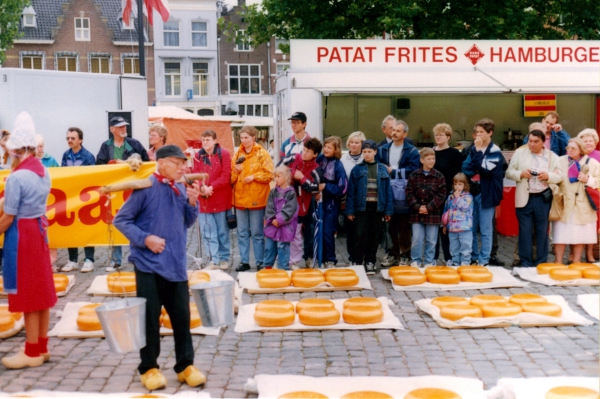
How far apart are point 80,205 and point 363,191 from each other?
11.9ft

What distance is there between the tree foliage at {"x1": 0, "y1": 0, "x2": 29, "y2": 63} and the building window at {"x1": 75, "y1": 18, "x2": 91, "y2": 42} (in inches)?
379

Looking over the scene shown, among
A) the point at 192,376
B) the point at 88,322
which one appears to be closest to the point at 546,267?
the point at 192,376

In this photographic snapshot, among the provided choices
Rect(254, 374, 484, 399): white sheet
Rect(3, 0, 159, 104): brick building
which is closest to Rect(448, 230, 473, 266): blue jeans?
Rect(254, 374, 484, 399): white sheet

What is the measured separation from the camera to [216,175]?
9422 millimetres

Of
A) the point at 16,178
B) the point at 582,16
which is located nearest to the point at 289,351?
the point at 16,178

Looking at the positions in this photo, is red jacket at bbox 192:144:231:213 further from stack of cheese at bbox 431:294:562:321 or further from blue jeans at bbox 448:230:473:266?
stack of cheese at bbox 431:294:562:321

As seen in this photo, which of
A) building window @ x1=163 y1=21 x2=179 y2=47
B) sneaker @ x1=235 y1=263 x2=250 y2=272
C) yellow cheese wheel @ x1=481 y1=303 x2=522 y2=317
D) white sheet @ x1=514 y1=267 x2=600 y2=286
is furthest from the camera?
building window @ x1=163 y1=21 x2=179 y2=47

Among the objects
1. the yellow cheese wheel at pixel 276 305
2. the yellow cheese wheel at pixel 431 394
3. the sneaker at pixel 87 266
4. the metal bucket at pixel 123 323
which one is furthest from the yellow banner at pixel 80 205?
the yellow cheese wheel at pixel 431 394

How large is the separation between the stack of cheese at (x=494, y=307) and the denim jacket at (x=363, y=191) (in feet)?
7.16

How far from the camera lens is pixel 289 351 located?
6.04 m

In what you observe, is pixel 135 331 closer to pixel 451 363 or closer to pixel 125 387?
pixel 125 387

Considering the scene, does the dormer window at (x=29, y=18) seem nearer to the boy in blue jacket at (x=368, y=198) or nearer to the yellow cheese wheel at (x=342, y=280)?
the boy in blue jacket at (x=368, y=198)

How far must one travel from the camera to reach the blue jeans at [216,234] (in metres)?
9.56

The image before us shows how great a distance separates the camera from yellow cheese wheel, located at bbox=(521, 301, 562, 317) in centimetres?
680
